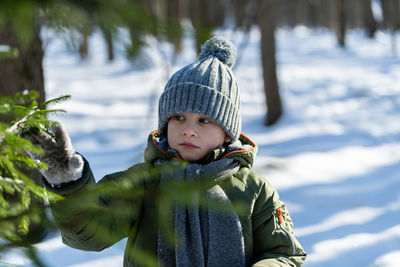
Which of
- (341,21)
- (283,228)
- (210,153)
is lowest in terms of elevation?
(283,228)

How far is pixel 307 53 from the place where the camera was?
15.5 meters

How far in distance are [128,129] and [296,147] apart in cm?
260

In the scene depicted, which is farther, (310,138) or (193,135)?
(310,138)

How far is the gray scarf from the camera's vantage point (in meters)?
1.64

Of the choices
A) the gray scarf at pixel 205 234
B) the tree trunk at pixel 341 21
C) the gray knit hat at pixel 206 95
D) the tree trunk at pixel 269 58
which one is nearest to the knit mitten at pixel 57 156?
the gray scarf at pixel 205 234

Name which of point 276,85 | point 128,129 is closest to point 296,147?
point 276,85

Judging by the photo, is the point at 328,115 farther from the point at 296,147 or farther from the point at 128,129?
the point at 128,129

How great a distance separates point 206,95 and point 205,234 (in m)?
0.56

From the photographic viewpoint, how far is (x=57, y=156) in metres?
1.28

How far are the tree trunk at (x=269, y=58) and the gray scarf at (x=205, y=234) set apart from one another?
5571 millimetres

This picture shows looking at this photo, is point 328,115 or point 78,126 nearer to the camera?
point 78,126

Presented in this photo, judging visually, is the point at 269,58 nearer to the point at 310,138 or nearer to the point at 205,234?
the point at 310,138

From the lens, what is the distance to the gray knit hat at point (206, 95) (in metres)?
1.78

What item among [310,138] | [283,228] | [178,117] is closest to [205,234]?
[283,228]
